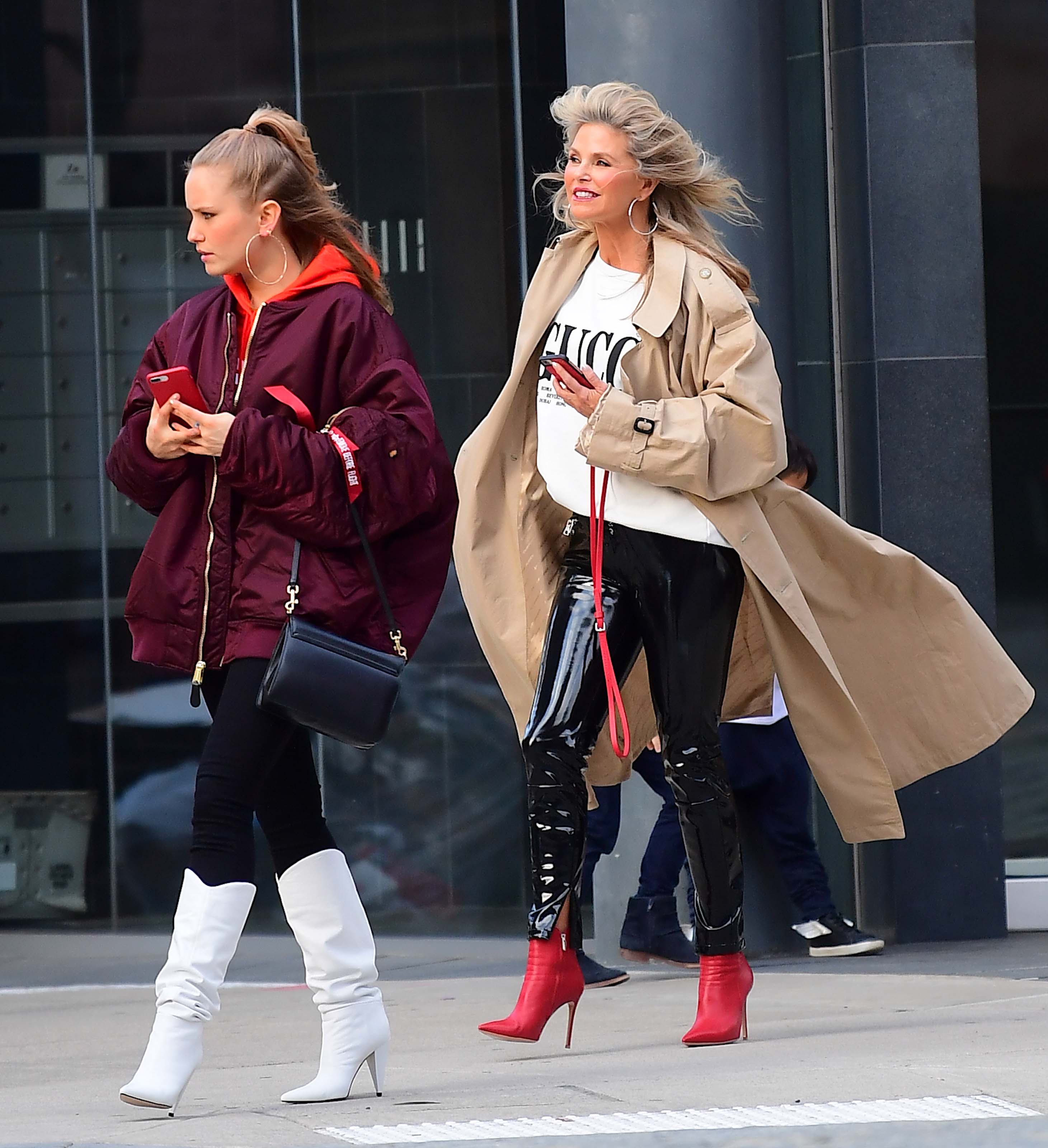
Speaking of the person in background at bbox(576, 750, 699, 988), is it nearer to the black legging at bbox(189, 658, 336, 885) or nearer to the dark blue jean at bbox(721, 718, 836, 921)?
the dark blue jean at bbox(721, 718, 836, 921)

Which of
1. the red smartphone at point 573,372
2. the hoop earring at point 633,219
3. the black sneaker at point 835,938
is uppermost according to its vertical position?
the hoop earring at point 633,219

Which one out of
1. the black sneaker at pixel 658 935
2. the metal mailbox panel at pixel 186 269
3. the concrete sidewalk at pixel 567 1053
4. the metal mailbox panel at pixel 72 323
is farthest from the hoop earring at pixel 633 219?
the metal mailbox panel at pixel 72 323

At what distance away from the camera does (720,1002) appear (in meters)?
4.30

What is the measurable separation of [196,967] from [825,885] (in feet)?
9.27

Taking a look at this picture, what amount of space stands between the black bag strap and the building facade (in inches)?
109

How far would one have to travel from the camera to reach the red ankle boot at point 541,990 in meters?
4.19

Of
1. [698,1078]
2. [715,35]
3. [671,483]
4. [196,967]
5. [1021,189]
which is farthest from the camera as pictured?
[1021,189]

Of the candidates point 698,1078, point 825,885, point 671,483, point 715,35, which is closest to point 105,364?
point 715,35

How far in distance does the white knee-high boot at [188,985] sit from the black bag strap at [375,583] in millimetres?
518

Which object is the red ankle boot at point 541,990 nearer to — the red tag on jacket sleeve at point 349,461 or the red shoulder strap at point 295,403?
the red tag on jacket sleeve at point 349,461

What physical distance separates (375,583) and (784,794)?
8.35 feet

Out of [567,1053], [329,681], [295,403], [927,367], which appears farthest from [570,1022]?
[927,367]

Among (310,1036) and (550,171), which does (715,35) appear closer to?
(550,171)

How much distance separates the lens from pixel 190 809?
24.5 feet
